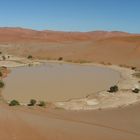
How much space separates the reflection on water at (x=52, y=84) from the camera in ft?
84.5

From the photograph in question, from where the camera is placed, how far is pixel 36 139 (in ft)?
44.6

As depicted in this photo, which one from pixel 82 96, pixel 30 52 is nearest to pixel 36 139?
pixel 82 96

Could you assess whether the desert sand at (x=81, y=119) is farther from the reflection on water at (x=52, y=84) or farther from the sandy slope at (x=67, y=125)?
the reflection on water at (x=52, y=84)

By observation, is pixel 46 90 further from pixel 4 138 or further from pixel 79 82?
pixel 4 138

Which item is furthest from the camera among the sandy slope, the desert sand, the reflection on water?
the reflection on water

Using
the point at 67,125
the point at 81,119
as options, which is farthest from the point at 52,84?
the point at 67,125

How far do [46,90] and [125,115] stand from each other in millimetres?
10309

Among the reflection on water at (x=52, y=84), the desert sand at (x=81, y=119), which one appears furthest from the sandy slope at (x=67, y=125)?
the reflection on water at (x=52, y=84)

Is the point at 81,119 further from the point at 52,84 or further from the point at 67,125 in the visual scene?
the point at 52,84

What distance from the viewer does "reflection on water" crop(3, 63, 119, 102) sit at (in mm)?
→ 25759

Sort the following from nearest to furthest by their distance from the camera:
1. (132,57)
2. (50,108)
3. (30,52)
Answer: (50,108), (132,57), (30,52)

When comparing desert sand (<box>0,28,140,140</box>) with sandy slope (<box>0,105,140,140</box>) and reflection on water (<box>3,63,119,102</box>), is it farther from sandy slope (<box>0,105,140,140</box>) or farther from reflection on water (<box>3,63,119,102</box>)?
reflection on water (<box>3,63,119,102</box>)

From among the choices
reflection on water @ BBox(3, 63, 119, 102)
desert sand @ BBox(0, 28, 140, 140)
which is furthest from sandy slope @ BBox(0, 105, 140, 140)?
reflection on water @ BBox(3, 63, 119, 102)

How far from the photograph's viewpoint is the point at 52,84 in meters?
30.6
